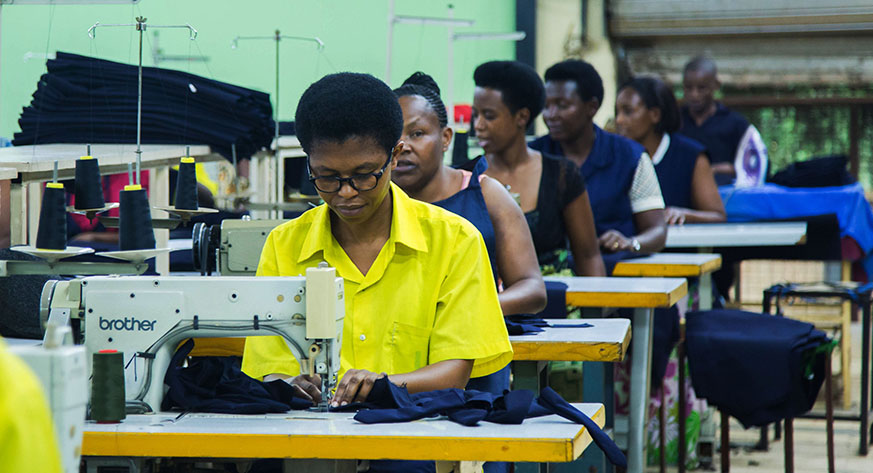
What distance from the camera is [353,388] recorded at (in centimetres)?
199

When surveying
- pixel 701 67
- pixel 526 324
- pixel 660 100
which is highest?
pixel 701 67

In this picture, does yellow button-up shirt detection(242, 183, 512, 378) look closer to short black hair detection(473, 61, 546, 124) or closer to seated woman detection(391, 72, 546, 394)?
seated woman detection(391, 72, 546, 394)

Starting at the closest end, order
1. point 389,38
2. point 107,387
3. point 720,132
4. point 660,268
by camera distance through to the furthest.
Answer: point 107,387 < point 389,38 < point 660,268 < point 720,132

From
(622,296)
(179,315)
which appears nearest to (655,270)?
(622,296)

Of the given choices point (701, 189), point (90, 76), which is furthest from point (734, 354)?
point (90, 76)

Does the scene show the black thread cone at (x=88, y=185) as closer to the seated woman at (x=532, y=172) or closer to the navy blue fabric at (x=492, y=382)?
the navy blue fabric at (x=492, y=382)

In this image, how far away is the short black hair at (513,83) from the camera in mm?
4020

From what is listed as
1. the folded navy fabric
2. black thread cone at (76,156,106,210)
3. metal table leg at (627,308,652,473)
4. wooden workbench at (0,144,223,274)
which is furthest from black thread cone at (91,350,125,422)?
metal table leg at (627,308,652,473)

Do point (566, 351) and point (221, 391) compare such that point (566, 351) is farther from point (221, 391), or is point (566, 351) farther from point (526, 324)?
point (221, 391)

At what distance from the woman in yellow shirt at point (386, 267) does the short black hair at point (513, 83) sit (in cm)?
180

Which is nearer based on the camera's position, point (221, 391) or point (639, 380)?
point (221, 391)

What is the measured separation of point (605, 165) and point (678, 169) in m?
1.07

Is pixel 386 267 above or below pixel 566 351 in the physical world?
above

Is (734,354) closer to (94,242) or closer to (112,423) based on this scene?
(94,242)
